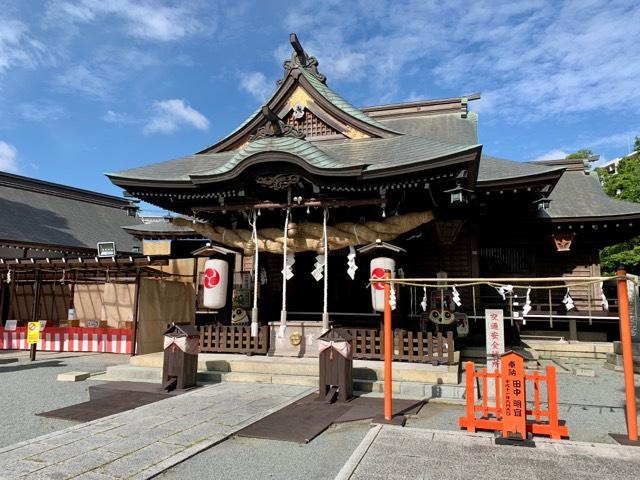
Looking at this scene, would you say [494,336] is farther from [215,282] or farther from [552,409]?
[215,282]

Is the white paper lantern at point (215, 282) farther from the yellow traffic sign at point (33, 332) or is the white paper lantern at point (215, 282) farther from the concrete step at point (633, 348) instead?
the concrete step at point (633, 348)

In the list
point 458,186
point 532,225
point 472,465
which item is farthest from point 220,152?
point 472,465

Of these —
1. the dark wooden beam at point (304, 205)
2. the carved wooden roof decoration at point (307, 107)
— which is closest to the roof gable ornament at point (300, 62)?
the carved wooden roof decoration at point (307, 107)

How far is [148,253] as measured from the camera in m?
16.2

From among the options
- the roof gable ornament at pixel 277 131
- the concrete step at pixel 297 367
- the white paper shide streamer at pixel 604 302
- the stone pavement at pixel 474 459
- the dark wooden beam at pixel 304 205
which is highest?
the roof gable ornament at pixel 277 131

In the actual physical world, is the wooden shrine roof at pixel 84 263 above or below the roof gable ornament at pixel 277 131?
below

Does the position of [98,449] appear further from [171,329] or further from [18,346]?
[18,346]

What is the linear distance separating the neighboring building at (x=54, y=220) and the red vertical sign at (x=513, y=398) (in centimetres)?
1913

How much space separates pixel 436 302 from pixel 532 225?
5235mm

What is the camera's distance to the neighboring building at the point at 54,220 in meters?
21.8

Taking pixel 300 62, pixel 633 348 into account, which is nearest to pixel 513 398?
pixel 633 348

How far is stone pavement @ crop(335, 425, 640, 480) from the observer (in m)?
4.62

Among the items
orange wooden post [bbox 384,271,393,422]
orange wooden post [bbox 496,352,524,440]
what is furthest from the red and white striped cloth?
orange wooden post [bbox 496,352,524,440]

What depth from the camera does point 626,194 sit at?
30.0 m
